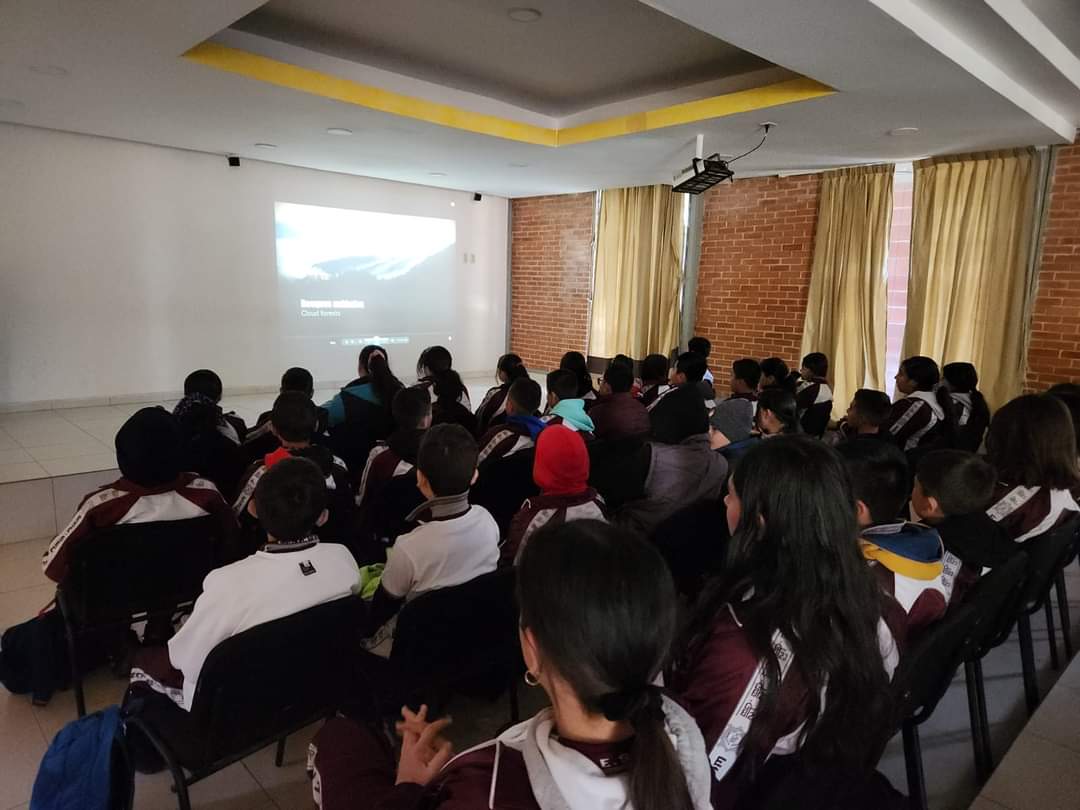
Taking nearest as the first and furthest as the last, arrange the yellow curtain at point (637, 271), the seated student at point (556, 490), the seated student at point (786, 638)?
1. the seated student at point (786, 638)
2. the seated student at point (556, 490)
3. the yellow curtain at point (637, 271)

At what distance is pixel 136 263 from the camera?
6.07 m

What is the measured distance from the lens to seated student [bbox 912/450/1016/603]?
184 centimetres

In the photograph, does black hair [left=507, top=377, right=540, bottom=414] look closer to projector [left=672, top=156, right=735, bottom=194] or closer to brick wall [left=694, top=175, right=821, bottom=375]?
projector [left=672, top=156, right=735, bottom=194]

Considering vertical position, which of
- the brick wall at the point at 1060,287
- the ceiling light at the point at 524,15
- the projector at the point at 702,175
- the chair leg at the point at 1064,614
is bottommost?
the chair leg at the point at 1064,614

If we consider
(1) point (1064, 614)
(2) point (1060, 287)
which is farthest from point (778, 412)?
(2) point (1060, 287)

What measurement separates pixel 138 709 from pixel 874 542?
1810mm

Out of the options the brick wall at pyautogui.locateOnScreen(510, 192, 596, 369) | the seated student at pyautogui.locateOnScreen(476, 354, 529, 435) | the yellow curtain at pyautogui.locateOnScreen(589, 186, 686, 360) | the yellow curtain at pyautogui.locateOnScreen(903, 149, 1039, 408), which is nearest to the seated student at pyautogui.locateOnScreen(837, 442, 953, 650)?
the seated student at pyautogui.locateOnScreen(476, 354, 529, 435)

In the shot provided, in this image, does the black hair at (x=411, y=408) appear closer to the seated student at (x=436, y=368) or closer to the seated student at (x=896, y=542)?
the seated student at (x=436, y=368)

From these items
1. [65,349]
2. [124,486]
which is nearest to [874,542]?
[124,486]

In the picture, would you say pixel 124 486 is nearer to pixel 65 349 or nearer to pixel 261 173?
pixel 65 349

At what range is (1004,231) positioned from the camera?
5.01m

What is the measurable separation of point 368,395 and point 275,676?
240cm

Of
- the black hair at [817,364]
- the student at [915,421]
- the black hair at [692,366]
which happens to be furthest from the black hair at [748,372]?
the black hair at [817,364]

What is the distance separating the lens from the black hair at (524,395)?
10.1 ft
